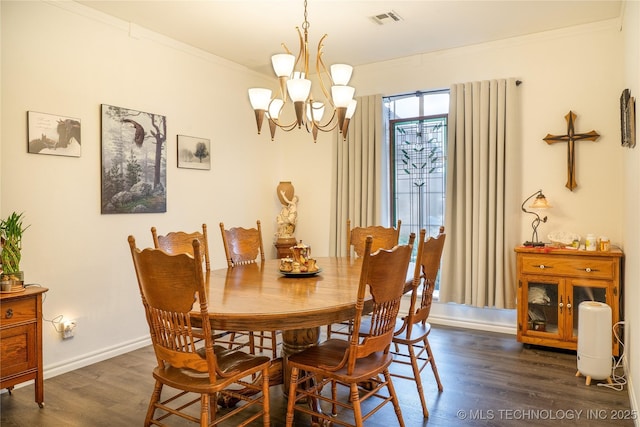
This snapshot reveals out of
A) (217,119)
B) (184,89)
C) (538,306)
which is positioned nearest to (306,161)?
(217,119)

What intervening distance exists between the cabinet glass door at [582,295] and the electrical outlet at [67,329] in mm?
3884

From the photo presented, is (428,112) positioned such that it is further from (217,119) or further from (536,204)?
(217,119)

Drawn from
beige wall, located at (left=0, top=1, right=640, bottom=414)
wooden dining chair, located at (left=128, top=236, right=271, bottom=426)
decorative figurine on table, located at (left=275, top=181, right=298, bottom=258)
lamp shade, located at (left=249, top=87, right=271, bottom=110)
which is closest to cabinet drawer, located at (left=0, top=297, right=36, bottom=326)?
beige wall, located at (left=0, top=1, right=640, bottom=414)

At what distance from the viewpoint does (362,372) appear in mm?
2104

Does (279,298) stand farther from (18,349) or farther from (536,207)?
(536,207)

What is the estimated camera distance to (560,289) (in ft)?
12.1

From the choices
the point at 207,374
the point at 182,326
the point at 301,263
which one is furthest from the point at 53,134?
the point at 207,374

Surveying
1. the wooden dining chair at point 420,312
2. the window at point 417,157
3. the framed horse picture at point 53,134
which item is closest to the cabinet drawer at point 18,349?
the framed horse picture at point 53,134

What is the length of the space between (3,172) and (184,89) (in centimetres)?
183

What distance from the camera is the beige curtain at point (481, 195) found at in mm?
4246

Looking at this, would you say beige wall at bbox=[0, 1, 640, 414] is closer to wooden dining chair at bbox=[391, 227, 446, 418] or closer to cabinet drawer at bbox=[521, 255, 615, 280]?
cabinet drawer at bbox=[521, 255, 615, 280]

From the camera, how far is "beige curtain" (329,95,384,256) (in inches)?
195

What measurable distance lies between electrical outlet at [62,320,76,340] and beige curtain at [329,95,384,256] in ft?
8.96

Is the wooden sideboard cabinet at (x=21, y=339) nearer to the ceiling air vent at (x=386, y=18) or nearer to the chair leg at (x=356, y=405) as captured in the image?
the chair leg at (x=356, y=405)
